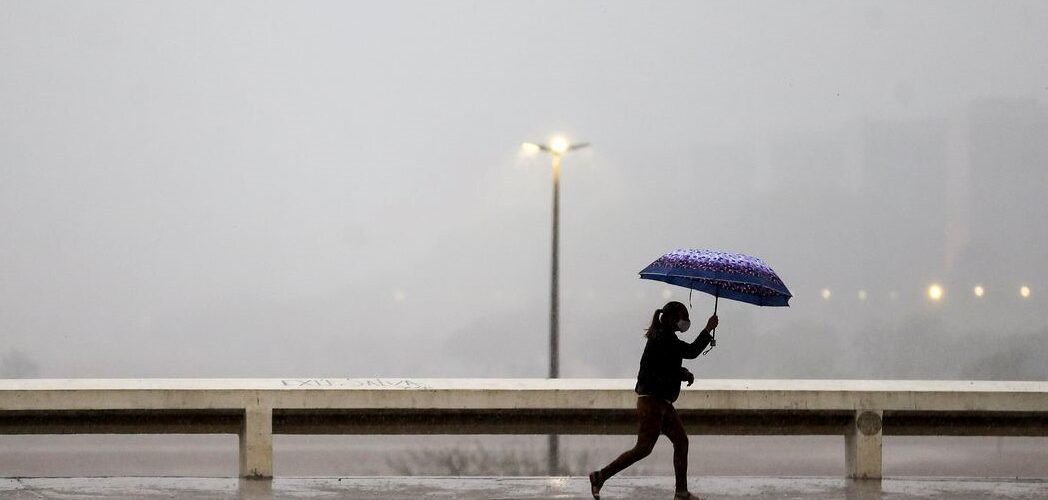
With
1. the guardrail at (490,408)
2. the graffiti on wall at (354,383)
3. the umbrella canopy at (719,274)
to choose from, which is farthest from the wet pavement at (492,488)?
the umbrella canopy at (719,274)

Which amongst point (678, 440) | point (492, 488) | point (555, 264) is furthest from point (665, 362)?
point (555, 264)

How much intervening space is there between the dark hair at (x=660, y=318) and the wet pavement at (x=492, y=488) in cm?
183

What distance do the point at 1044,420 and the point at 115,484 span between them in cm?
811

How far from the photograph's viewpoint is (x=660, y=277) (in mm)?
9727

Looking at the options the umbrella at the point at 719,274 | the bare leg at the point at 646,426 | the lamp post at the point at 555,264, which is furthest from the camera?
the lamp post at the point at 555,264

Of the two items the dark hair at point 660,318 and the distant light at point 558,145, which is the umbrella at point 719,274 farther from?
the distant light at point 558,145

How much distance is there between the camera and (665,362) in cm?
989

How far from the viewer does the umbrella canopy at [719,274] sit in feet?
31.6

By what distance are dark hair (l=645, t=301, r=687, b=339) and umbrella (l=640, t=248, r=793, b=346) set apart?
150 millimetres

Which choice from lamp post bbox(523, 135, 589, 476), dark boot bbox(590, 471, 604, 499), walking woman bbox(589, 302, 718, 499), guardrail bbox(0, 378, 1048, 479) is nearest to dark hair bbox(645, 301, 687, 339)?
walking woman bbox(589, 302, 718, 499)

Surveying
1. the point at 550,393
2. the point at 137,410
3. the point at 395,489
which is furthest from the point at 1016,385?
the point at 137,410

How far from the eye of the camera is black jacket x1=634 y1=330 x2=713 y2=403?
968 cm

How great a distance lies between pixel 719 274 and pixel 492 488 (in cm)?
309

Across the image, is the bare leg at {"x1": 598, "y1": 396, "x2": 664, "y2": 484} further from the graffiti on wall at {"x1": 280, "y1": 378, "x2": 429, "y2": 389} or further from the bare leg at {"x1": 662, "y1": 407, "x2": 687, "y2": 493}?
the graffiti on wall at {"x1": 280, "y1": 378, "x2": 429, "y2": 389}
